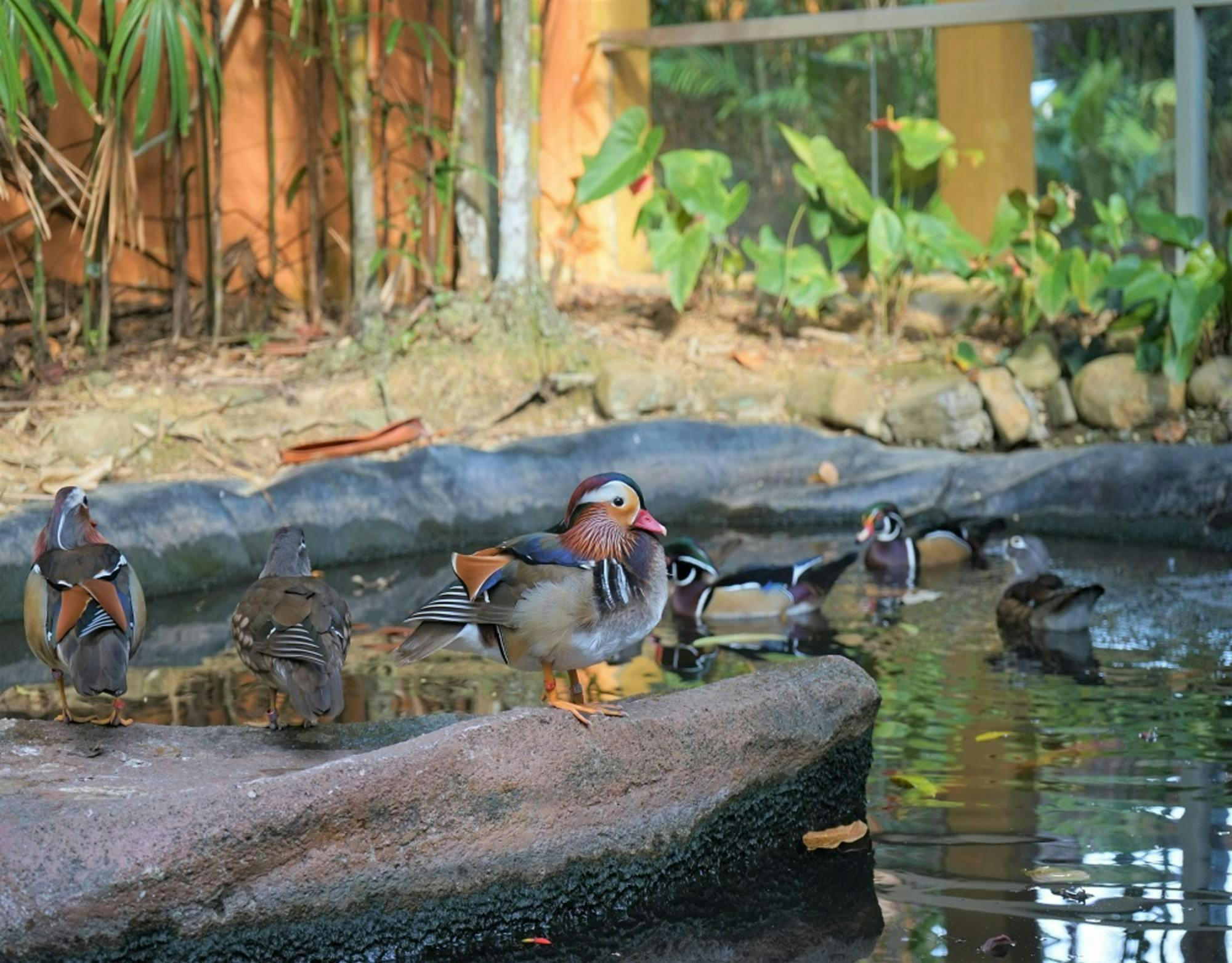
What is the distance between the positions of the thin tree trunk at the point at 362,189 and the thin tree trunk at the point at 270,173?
549mm

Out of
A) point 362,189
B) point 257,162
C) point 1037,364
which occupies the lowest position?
point 1037,364

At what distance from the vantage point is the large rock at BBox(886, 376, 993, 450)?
8734 millimetres

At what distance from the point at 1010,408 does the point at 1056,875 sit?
5.31 metres

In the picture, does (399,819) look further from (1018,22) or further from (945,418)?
(1018,22)

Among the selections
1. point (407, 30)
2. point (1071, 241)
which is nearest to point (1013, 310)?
point (1071, 241)

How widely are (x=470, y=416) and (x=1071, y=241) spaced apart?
13.5 ft

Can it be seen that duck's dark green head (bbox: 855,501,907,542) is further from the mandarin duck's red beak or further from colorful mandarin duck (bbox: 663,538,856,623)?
the mandarin duck's red beak

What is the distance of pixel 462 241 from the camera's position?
9883 mm

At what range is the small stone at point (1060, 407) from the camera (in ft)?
29.2

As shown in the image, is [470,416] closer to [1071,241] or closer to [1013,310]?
[1013,310]

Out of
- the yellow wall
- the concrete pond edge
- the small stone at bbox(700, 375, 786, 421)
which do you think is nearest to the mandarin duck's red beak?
the concrete pond edge

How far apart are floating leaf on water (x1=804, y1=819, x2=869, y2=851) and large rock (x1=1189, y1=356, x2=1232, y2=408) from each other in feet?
17.5

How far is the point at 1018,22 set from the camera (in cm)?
1019

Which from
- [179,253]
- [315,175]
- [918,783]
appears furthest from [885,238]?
[918,783]
